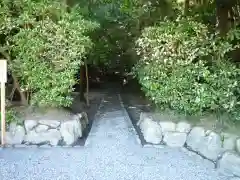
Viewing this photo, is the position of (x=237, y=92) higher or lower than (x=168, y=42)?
lower

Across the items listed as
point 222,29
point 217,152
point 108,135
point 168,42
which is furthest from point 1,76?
point 222,29

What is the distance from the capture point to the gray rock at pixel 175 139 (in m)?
4.61

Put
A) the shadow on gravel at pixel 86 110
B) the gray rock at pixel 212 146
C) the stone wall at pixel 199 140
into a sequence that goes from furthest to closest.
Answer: the shadow on gravel at pixel 86 110 → the gray rock at pixel 212 146 → the stone wall at pixel 199 140

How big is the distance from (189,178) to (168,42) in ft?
7.99

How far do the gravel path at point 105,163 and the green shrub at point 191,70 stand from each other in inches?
31.4

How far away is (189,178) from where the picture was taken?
338cm

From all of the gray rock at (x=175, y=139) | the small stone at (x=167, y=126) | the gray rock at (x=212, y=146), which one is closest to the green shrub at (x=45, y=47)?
the small stone at (x=167, y=126)

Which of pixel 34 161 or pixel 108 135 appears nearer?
pixel 34 161

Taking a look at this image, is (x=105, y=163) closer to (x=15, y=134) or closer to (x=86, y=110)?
(x=15, y=134)

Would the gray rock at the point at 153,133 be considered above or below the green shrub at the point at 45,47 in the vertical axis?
below

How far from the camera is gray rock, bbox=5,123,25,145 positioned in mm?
4629

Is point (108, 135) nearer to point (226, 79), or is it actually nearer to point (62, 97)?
point (62, 97)

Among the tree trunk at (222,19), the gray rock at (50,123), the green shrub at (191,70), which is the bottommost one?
the gray rock at (50,123)

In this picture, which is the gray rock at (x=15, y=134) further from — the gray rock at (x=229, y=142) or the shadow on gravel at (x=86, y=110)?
the gray rock at (x=229, y=142)
